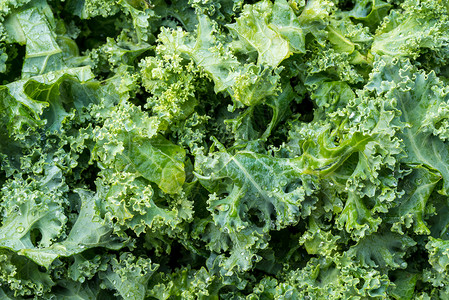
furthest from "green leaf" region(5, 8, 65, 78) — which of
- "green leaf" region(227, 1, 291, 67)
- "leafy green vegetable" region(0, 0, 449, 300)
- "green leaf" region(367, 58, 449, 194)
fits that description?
"green leaf" region(367, 58, 449, 194)

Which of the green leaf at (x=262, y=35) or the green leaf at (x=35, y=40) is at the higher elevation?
the green leaf at (x=262, y=35)

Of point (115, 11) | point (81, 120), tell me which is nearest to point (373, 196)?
point (81, 120)

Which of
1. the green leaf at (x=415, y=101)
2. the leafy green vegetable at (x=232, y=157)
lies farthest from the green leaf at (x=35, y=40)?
the green leaf at (x=415, y=101)

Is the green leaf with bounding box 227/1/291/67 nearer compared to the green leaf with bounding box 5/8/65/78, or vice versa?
the green leaf with bounding box 227/1/291/67

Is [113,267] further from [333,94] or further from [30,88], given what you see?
[333,94]

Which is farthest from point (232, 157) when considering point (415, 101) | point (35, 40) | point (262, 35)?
point (35, 40)

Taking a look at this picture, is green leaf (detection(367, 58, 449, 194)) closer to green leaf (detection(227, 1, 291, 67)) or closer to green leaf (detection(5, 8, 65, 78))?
green leaf (detection(227, 1, 291, 67))

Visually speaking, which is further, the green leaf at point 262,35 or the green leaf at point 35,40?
the green leaf at point 35,40

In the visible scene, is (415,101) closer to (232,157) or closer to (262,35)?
(262,35)

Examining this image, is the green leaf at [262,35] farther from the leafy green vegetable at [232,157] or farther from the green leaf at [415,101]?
the green leaf at [415,101]
